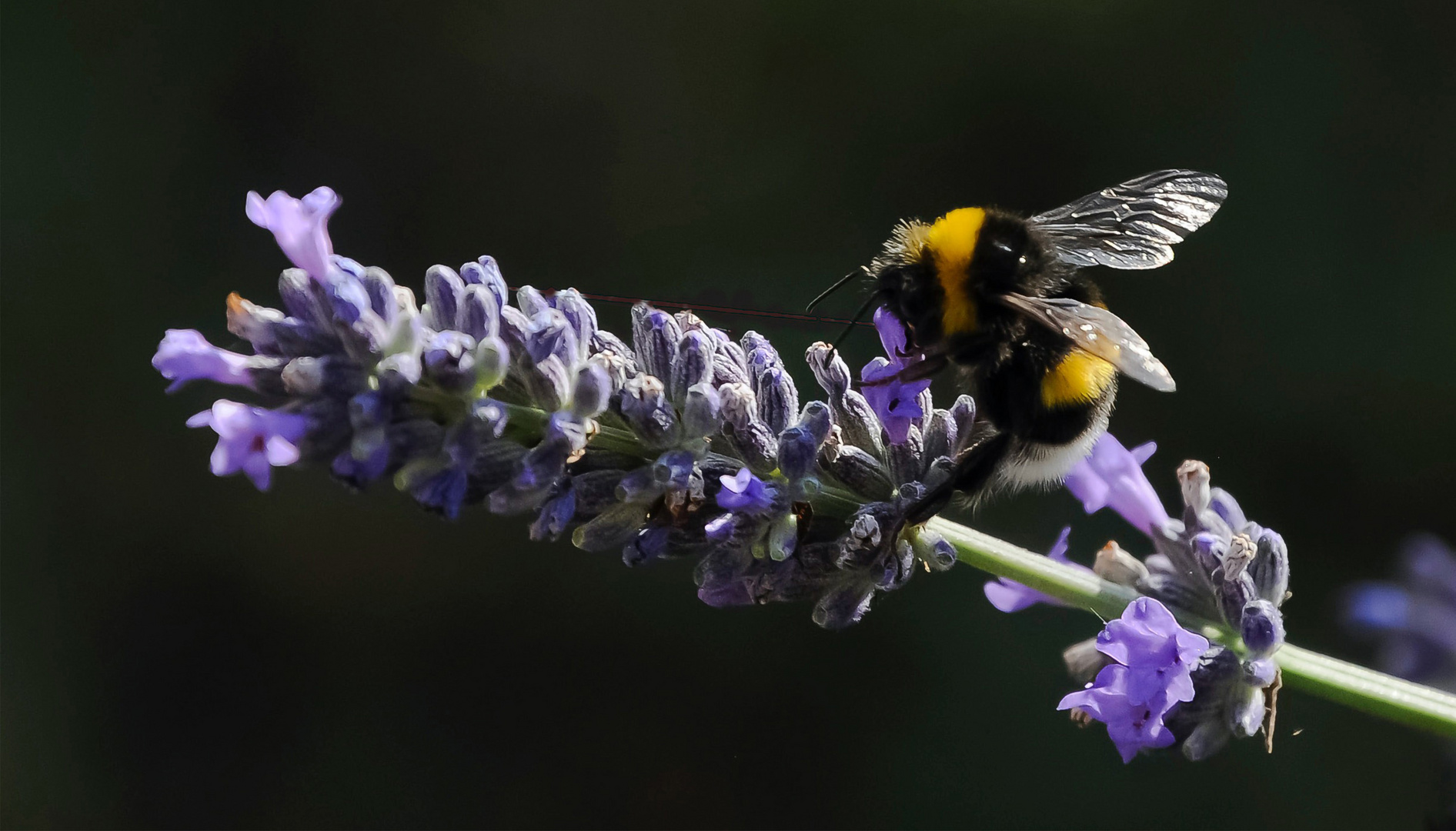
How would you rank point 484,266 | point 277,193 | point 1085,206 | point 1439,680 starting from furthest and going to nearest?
point 1439,680, point 1085,206, point 484,266, point 277,193

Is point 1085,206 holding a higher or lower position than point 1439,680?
higher

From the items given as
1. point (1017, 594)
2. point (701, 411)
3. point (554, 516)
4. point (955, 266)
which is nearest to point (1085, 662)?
point (1017, 594)

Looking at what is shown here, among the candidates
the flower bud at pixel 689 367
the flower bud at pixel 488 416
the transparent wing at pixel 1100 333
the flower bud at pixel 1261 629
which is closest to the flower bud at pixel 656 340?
the flower bud at pixel 689 367

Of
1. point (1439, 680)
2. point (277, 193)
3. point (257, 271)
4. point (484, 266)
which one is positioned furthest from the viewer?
point (257, 271)

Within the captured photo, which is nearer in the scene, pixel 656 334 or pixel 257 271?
pixel 656 334

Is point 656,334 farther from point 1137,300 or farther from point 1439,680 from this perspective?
point 1137,300

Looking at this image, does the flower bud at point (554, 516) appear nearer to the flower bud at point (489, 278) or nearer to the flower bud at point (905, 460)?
the flower bud at point (489, 278)

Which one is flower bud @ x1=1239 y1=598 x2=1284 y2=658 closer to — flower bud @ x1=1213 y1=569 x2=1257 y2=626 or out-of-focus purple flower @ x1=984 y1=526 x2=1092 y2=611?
flower bud @ x1=1213 y1=569 x2=1257 y2=626

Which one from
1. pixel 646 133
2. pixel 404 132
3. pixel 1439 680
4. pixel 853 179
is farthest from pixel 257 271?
pixel 1439 680
